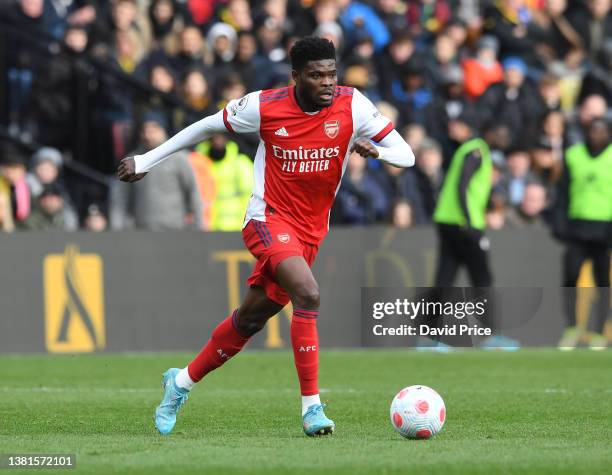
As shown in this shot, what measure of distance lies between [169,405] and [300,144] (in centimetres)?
171

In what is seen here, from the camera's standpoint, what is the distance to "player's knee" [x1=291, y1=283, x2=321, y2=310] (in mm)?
8211

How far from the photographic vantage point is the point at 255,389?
11.8 meters

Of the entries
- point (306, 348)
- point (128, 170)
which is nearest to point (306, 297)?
point (306, 348)

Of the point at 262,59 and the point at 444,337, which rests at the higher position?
the point at 262,59

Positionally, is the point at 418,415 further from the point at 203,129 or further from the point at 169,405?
the point at 203,129

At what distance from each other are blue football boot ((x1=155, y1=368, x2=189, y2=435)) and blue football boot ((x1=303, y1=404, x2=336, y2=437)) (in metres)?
0.86

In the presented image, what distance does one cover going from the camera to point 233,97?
1731cm

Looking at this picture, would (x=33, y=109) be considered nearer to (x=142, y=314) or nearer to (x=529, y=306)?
(x=142, y=314)

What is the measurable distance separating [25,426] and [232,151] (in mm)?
8078

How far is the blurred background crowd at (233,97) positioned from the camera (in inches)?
651

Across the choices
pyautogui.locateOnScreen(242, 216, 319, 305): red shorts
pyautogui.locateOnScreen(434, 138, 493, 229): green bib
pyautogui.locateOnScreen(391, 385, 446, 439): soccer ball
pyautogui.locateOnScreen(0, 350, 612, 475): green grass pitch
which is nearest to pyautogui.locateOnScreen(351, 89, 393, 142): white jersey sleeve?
pyautogui.locateOnScreen(242, 216, 319, 305): red shorts

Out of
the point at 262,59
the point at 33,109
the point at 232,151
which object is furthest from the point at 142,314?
the point at 262,59

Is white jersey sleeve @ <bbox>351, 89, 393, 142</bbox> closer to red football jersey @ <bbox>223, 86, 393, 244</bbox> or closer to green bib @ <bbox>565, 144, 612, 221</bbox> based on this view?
red football jersey @ <bbox>223, 86, 393, 244</bbox>

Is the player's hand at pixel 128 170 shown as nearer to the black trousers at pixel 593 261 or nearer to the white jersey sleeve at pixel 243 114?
the white jersey sleeve at pixel 243 114
